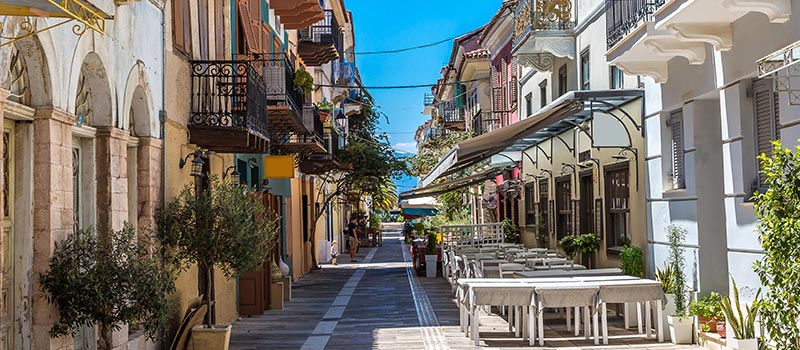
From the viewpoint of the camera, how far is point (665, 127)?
1341 cm

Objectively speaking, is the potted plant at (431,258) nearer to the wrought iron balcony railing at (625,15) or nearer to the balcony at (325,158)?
the balcony at (325,158)

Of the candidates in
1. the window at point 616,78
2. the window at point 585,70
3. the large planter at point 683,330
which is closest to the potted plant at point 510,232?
the window at point 585,70

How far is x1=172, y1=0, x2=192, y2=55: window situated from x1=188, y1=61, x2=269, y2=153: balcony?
0.40 metres

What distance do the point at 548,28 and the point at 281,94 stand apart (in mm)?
5377

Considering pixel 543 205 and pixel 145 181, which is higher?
pixel 145 181

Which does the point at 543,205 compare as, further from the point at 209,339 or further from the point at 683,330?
the point at 209,339

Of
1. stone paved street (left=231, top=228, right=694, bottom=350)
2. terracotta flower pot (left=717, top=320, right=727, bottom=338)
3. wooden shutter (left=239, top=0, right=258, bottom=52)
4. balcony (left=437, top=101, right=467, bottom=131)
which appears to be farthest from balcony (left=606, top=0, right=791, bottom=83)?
balcony (left=437, top=101, right=467, bottom=131)

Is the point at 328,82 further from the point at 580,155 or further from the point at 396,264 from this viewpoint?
the point at 580,155

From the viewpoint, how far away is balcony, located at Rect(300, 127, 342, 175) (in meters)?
30.0

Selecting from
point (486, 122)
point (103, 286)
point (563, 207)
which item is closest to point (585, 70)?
point (563, 207)

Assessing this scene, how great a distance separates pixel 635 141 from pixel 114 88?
789cm

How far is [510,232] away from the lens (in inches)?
1059

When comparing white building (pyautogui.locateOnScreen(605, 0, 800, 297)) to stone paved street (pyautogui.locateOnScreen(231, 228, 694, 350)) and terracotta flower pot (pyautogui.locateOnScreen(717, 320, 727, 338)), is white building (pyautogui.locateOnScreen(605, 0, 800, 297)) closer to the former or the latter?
terracotta flower pot (pyautogui.locateOnScreen(717, 320, 727, 338))

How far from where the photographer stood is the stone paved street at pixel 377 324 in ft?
44.5
